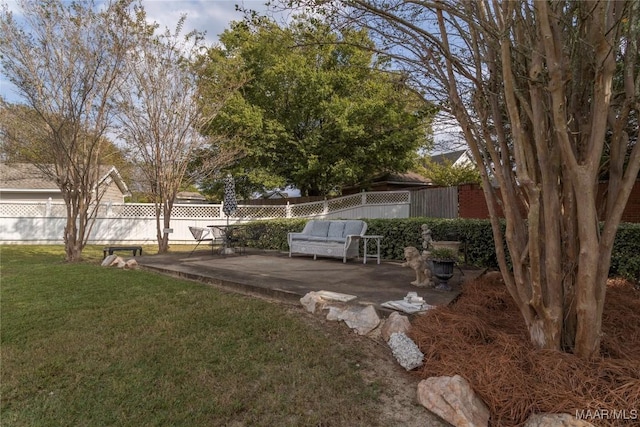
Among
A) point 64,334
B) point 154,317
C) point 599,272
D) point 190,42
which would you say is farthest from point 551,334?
point 190,42

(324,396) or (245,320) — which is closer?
(324,396)

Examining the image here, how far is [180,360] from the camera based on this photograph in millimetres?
2695

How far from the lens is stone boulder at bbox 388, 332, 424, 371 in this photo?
253 cm

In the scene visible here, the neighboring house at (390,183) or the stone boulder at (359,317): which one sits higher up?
the neighboring house at (390,183)

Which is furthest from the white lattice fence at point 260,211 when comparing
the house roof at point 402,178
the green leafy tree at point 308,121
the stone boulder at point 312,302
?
the stone boulder at point 312,302

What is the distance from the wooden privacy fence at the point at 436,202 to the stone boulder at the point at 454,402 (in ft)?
33.3

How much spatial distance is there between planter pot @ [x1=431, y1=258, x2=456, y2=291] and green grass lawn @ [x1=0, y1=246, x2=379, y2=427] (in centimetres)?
192

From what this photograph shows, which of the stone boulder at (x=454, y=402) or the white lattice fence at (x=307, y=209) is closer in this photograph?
the stone boulder at (x=454, y=402)

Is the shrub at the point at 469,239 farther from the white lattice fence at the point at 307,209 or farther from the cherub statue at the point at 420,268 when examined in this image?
the white lattice fence at the point at 307,209

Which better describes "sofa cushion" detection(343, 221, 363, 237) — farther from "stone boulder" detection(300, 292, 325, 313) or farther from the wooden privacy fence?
the wooden privacy fence

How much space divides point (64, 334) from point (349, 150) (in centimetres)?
1354

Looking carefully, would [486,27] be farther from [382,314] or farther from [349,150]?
[349,150]

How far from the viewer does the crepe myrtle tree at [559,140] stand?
2094 mm

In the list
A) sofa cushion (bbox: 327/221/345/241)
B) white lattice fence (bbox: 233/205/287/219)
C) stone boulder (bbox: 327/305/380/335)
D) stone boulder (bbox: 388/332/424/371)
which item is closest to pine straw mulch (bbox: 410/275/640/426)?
stone boulder (bbox: 388/332/424/371)
